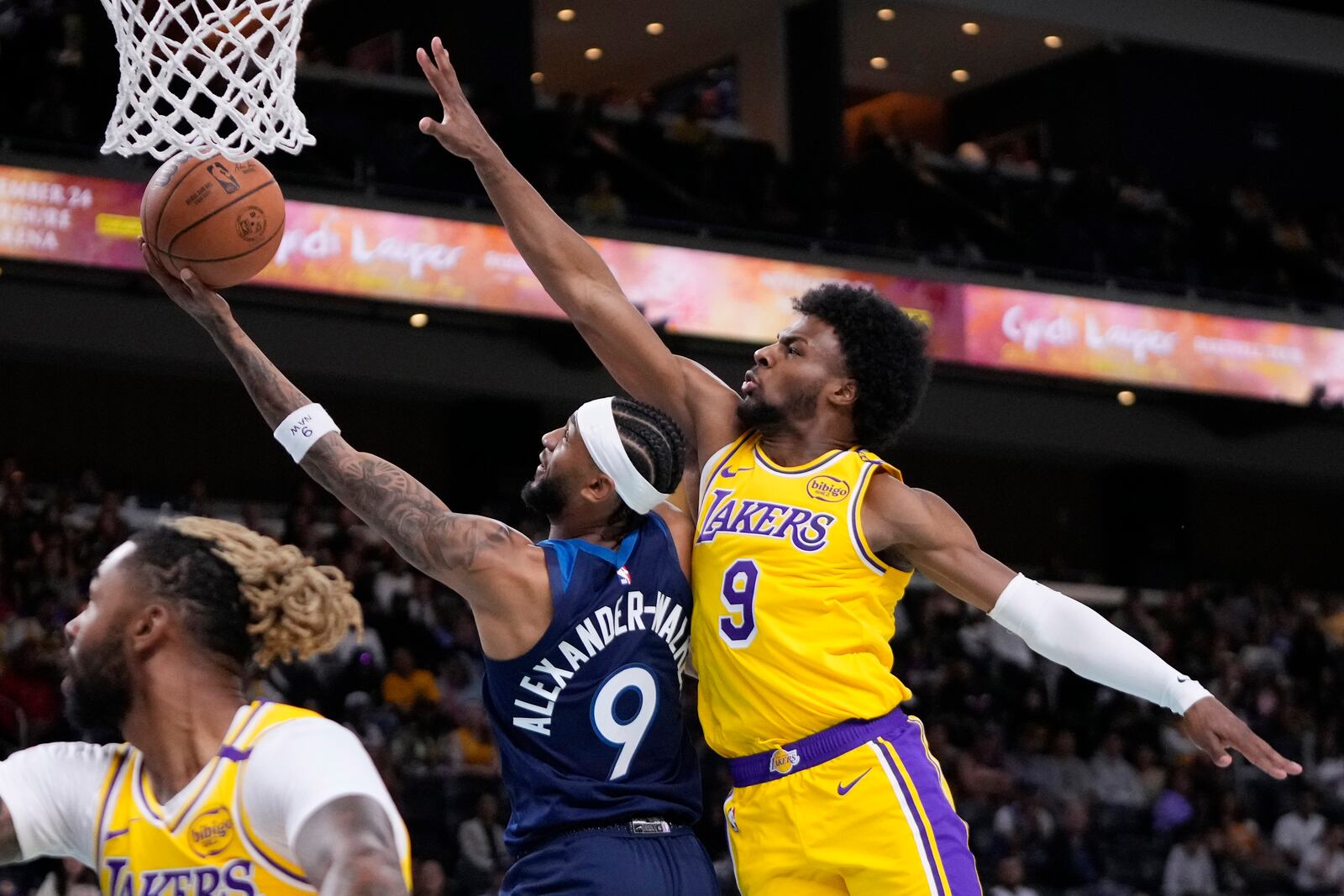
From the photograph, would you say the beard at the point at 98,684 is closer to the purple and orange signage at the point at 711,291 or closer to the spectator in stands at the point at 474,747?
the spectator in stands at the point at 474,747

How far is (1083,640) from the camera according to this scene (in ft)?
14.8

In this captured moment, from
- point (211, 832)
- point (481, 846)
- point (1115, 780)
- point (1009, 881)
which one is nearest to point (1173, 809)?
point (1115, 780)

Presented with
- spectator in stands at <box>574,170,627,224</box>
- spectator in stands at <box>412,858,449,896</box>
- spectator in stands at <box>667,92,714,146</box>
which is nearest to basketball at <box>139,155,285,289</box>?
spectator in stands at <box>412,858,449,896</box>

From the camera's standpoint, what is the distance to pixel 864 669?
4.61 m

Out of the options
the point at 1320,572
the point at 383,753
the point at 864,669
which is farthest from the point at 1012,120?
the point at 864,669

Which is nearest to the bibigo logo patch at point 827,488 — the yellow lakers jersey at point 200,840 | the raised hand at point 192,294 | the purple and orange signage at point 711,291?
the raised hand at point 192,294

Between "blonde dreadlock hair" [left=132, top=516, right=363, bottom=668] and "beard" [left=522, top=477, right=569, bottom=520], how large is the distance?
1225 millimetres

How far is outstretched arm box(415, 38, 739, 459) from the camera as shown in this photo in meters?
4.92

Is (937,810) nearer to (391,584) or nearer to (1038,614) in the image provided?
(1038,614)

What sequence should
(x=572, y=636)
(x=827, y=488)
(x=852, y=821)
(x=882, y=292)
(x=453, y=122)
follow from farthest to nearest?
1. (x=882, y=292)
2. (x=453, y=122)
3. (x=827, y=488)
4. (x=852, y=821)
5. (x=572, y=636)

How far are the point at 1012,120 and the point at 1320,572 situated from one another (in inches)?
289

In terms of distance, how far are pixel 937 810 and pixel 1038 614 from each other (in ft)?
1.69

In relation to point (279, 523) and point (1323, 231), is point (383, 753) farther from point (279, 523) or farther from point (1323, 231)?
point (1323, 231)

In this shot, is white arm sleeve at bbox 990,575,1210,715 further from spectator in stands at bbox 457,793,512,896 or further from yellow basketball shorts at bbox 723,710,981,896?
spectator in stands at bbox 457,793,512,896
